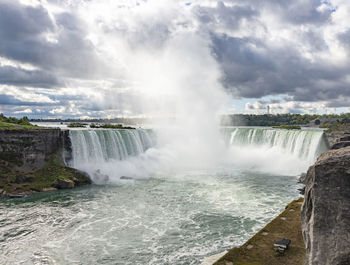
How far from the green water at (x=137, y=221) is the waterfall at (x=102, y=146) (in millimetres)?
6002

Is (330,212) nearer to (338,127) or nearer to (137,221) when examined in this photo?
(137,221)

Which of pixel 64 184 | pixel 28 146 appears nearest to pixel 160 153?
pixel 64 184

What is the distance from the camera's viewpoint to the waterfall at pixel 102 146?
2998 cm

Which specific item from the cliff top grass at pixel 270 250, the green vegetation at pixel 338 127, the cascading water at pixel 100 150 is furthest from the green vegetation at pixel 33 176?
the green vegetation at pixel 338 127

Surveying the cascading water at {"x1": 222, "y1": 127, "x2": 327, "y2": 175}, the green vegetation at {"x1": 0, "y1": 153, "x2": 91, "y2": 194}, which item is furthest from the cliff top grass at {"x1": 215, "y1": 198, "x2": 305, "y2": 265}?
the cascading water at {"x1": 222, "y1": 127, "x2": 327, "y2": 175}

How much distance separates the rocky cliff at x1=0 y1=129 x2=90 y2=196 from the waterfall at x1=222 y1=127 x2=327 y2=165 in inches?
982

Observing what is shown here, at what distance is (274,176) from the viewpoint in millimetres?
28625

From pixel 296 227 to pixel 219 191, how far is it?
11.5 metres

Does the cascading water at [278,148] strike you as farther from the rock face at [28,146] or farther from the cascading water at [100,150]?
the rock face at [28,146]

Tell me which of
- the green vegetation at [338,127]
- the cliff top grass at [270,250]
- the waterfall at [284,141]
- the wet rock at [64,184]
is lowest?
the wet rock at [64,184]

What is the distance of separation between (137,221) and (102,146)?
692 inches

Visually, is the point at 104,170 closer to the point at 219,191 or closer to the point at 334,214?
the point at 219,191

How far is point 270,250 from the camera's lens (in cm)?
867

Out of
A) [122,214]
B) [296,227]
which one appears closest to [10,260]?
[122,214]
